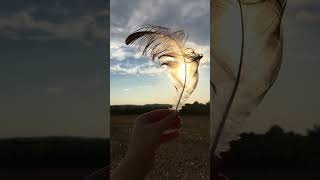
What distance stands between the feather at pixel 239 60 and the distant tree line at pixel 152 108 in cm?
9

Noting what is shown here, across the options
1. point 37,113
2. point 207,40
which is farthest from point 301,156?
point 37,113

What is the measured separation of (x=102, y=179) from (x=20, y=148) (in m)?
0.64

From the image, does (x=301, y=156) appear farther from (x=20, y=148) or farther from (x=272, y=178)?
(x=20, y=148)

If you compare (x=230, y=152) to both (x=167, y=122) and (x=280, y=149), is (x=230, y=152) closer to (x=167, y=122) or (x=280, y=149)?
(x=280, y=149)

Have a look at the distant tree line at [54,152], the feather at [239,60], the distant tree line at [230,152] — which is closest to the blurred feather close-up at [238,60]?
the feather at [239,60]

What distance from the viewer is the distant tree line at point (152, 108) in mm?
3943

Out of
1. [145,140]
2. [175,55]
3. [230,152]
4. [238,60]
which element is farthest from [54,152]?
[238,60]

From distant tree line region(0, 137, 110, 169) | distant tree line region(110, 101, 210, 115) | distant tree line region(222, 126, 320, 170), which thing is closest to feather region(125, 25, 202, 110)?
distant tree line region(110, 101, 210, 115)

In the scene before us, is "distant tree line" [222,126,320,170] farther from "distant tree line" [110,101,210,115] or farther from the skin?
the skin

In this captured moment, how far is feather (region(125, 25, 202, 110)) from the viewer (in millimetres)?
3969

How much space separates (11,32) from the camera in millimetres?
4094

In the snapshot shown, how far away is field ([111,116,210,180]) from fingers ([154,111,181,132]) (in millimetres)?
67

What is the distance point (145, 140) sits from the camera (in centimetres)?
402

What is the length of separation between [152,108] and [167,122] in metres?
0.15
